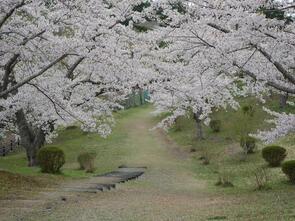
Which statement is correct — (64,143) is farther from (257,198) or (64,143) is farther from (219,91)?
(257,198)

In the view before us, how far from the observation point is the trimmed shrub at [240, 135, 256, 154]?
2675 cm

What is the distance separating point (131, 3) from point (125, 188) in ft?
23.1

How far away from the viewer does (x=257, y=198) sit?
13.9 m

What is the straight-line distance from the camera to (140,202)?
1349 centimetres

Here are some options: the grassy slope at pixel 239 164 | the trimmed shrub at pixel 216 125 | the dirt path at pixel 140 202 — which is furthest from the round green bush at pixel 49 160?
the trimmed shrub at pixel 216 125

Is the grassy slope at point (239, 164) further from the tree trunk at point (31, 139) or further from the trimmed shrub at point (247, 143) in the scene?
the tree trunk at point (31, 139)

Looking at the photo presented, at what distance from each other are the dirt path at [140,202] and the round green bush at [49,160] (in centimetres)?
398

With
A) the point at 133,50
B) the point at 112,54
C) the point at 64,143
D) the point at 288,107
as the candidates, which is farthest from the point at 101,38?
the point at 288,107

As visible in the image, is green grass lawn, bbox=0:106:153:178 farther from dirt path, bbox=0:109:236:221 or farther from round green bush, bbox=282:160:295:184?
round green bush, bbox=282:160:295:184

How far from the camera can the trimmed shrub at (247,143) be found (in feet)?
87.8

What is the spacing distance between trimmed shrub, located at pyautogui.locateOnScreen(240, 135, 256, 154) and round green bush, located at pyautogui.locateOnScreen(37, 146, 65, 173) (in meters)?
11.1

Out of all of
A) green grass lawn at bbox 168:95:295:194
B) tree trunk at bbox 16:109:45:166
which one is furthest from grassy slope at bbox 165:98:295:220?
tree trunk at bbox 16:109:45:166

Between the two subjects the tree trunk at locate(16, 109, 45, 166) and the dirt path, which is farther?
the tree trunk at locate(16, 109, 45, 166)

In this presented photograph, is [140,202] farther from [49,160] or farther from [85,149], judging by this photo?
[85,149]
